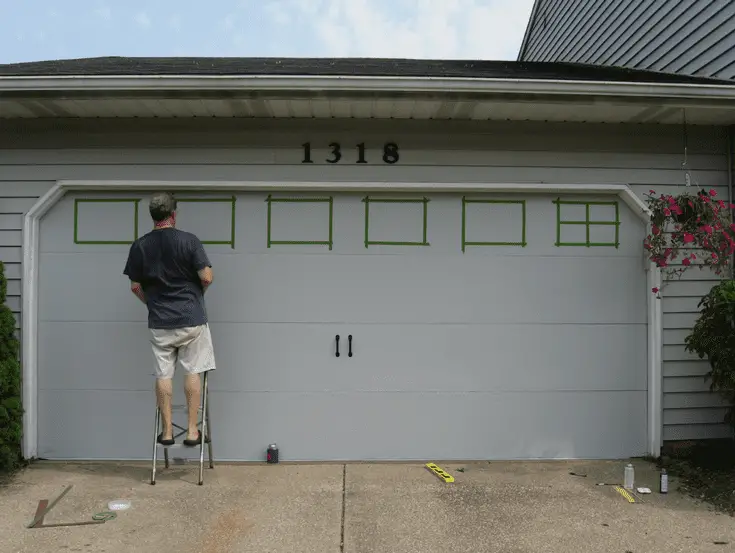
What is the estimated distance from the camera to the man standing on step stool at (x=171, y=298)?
378 centimetres

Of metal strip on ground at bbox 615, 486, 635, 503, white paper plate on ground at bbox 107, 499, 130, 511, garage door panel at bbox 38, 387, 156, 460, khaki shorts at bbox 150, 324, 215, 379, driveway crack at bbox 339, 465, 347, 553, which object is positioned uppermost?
khaki shorts at bbox 150, 324, 215, 379

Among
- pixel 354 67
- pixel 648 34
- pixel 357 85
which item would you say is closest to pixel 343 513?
pixel 357 85

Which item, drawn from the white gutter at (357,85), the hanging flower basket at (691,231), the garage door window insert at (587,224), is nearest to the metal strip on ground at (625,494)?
the hanging flower basket at (691,231)

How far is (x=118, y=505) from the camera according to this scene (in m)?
3.43

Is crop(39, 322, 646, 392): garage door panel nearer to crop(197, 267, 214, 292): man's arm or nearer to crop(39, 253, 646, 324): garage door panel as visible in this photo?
crop(39, 253, 646, 324): garage door panel

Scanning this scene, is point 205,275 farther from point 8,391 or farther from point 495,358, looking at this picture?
point 495,358

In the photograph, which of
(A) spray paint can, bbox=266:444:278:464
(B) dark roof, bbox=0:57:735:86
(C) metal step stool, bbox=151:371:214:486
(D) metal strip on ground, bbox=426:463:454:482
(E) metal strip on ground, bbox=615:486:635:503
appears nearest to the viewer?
(E) metal strip on ground, bbox=615:486:635:503

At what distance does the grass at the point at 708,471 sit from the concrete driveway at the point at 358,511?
0.14 m

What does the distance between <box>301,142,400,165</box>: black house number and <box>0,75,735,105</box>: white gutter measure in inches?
22.1

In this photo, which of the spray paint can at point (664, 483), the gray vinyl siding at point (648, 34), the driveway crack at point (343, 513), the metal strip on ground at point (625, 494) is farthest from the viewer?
the gray vinyl siding at point (648, 34)

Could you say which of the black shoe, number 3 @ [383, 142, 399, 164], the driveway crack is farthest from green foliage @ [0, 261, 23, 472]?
number 3 @ [383, 142, 399, 164]

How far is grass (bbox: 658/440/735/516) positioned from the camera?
3.62 m

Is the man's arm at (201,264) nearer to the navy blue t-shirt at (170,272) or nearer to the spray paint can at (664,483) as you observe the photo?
the navy blue t-shirt at (170,272)

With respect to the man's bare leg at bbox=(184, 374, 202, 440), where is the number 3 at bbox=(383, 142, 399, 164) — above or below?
above
